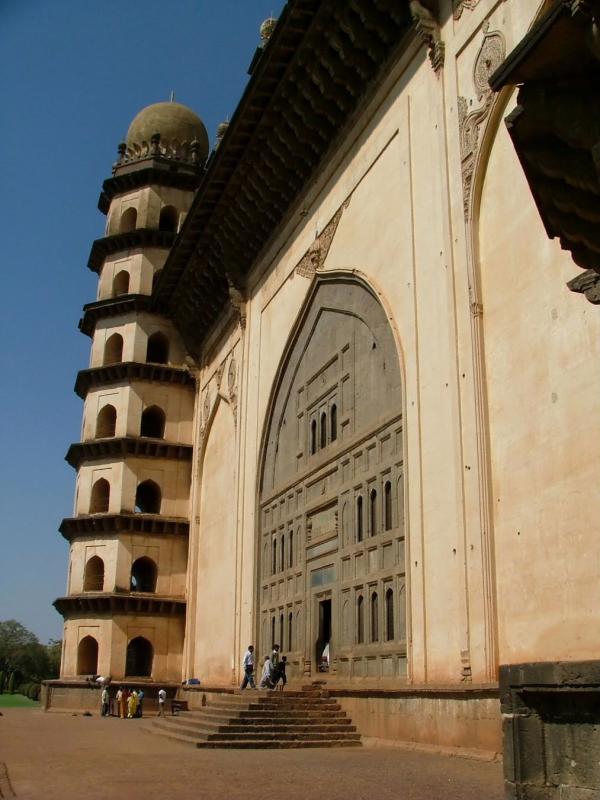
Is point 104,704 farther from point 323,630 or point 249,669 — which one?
point 323,630

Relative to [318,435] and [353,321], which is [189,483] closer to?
[318,435]

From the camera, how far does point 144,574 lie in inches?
905

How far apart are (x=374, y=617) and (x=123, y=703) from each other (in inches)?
354

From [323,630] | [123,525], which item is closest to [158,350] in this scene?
[123,525]

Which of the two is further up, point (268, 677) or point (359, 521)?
point (359, 521)

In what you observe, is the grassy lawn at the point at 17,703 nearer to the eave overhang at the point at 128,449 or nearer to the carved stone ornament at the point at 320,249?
the eave overhang at the point at 128,449

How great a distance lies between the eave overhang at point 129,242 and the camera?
23.4 m

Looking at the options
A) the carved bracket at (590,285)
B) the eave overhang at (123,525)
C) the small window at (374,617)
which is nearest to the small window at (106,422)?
the eave overhang at (123,525)

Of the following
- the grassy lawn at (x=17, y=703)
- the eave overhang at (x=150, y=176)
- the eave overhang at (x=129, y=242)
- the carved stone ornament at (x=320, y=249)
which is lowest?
the grassy lawn at (x=17, y=703)

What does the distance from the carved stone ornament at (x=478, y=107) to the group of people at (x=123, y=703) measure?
1285 centimetres

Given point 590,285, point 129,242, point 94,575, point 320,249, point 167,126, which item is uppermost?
point 167,126

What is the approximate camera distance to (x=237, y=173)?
1695 centimetres

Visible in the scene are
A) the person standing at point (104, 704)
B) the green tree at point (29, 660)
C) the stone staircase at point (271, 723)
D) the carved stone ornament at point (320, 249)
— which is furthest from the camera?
the green tree at point (29, 660)

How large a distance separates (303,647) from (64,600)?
8.78m
